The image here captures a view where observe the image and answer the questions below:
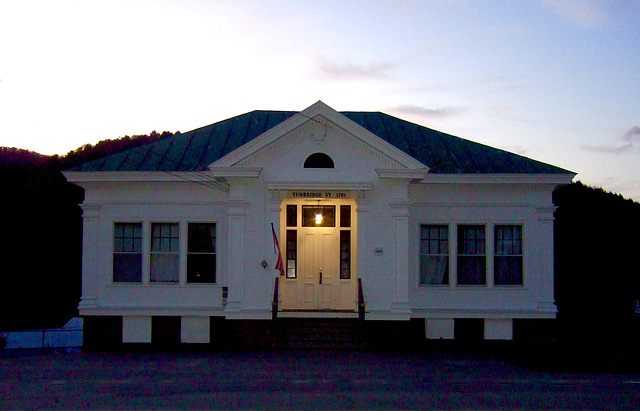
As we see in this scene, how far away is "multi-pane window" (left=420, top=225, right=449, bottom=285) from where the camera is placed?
21.0 meters

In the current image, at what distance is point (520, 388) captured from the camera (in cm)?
1381

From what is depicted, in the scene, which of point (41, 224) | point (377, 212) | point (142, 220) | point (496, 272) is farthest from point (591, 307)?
point (41, 224)

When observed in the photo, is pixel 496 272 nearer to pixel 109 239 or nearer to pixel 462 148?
pixel 462 148

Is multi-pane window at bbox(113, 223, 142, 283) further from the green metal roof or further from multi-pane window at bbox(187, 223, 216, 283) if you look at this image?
the green metal roof

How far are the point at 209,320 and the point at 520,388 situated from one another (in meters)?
9.44

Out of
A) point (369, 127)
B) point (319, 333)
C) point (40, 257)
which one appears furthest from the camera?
point (40, 257)

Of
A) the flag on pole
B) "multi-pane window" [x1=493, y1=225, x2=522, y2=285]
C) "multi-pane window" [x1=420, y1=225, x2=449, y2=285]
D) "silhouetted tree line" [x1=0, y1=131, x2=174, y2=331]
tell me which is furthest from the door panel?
"silhouetted tree line" [x1=0, y1=131, x2=174, y2=331]

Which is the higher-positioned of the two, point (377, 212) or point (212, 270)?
point (377, 212)

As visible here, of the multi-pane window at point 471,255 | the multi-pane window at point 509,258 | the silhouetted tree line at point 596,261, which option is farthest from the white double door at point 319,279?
the silhouetted tree line at point 596,261

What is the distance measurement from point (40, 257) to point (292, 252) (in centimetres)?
1823

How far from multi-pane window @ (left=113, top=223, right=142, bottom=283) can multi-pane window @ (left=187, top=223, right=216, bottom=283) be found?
140cm

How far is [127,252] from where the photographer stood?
68.8ft

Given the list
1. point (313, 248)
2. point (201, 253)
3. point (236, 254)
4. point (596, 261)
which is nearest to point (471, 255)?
point (313, 248)

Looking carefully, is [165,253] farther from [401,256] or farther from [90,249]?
[401,256]
